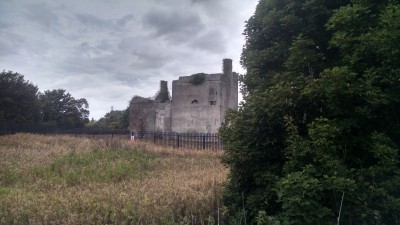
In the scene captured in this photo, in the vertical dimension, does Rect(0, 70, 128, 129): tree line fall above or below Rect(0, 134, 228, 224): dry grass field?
above

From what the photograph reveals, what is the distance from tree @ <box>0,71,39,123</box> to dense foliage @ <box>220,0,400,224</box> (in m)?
48.3

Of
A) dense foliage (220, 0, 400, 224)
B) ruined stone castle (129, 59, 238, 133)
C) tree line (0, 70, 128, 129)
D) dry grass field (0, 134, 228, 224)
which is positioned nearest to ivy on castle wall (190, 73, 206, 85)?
ruined stone castle (129, 59, 238, 133)

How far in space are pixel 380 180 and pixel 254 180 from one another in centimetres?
202

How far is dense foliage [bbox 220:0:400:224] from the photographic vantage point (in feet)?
15.3

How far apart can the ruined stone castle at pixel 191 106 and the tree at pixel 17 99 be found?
1770 centimetres

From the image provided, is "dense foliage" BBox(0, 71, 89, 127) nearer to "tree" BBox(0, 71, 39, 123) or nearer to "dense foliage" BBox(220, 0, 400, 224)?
"tree" BBox(0, 71, 39, 123)

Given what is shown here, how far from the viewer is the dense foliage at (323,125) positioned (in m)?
4.65

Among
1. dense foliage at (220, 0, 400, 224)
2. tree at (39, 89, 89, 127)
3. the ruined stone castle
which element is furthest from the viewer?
tree at (39, 89, 89, 127)

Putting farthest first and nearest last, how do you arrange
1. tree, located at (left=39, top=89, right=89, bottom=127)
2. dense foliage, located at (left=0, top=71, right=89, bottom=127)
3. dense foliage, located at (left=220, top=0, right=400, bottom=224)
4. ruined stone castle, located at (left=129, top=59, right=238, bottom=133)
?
tree, located at (left=39, top=89, right=89, bottom=127) < dense foliage, located at (left=0, top=71, right=89, bottom=127) < ruined stone castle, located at (left=129, top=59, right=238, bottom=133) < dense foliage, located at (left=220, top=0, right=400, bottom=224)

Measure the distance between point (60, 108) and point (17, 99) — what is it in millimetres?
30271

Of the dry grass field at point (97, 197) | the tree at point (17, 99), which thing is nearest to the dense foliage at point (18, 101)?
the tree at point (17, 99)

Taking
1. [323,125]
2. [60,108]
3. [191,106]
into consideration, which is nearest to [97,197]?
[323,125]

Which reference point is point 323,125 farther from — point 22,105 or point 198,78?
point 22,105

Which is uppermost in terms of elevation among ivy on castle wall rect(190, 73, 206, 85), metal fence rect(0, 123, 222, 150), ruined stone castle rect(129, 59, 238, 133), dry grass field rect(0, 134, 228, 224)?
ivy on castle wall rect(190, 73, 206, 85)
